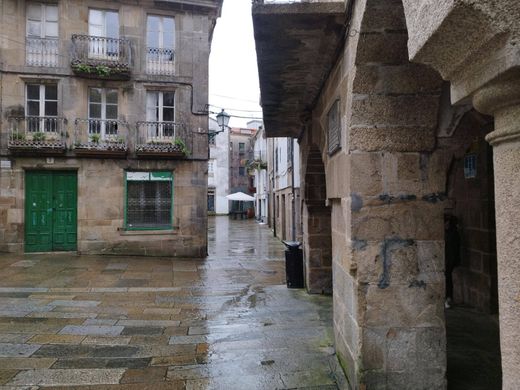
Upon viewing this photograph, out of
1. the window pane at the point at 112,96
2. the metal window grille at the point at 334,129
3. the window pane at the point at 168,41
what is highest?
the window pane at the point at 168,41

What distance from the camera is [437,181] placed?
339 centimetres

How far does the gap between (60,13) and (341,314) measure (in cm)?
1274

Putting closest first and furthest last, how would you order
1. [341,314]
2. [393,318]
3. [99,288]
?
1. [393,318]
2. [341,314]
3. [99,288]

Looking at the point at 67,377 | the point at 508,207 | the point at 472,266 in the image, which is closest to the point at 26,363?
the point at 67,377

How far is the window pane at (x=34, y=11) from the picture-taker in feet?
41.3

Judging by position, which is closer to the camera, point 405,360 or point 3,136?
point 405,360

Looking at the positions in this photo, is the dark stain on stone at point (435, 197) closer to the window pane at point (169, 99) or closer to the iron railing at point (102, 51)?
the window pane at point (169, 99)

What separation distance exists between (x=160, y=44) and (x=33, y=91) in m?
4.11

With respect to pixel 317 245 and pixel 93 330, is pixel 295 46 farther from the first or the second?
pixel 317 245

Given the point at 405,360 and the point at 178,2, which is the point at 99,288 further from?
the point at 178,2

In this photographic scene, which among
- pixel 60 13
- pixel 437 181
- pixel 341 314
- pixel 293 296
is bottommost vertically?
pixel 293 296

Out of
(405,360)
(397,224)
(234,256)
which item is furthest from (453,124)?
(234,256)

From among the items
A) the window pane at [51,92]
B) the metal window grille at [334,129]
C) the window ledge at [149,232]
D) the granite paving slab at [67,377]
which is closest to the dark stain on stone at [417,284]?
the metal window grille at [334,129]

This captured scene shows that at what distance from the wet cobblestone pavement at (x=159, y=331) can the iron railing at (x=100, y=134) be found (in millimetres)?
3991
